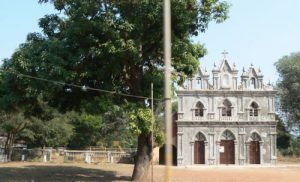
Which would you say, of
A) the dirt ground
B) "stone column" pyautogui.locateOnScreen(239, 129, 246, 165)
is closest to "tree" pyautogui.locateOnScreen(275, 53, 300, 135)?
"stone column" pyautogui.locateOnScreen(239, 129, 246, 165)

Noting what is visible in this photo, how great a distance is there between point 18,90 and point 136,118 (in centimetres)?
531

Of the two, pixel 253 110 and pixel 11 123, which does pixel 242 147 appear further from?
pixel 11 123

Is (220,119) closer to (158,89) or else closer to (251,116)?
(251,116)

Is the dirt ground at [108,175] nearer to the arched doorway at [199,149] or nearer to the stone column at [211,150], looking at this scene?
the stone column at [211,150]

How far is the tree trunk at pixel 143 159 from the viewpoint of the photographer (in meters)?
21.8

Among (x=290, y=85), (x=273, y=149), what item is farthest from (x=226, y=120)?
(x=290, y=85)

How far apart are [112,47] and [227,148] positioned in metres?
27.8

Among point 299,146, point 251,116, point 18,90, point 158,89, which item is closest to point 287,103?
point 299,146

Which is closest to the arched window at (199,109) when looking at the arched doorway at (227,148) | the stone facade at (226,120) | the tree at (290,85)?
the stone facade at (226,120)

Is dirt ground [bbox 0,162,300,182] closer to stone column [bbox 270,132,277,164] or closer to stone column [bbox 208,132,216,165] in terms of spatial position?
stone column [bbox 208,132,216,165]

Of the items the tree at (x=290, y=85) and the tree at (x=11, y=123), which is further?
the tree at (x=290, y=85)

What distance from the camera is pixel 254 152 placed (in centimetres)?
4422

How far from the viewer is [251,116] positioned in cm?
4478

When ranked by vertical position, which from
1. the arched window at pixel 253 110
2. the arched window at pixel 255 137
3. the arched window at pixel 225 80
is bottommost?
the arched window at pixel 255 137
